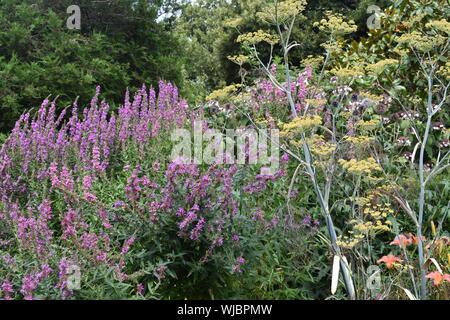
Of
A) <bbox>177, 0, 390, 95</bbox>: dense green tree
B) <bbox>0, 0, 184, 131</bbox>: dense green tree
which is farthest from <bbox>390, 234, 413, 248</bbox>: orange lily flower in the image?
<bbox>177, 0, 390, 95</bbox>: dense green tree

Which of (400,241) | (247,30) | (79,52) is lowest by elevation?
(400,241)

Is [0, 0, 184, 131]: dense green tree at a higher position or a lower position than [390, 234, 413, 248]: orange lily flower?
higher

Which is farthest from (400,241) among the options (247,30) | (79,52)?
(247,30)

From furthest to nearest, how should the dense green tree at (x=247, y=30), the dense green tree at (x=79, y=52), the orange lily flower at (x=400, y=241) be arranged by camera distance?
the dense green tree at (x=247, y=30), the dense green tree at (x=79, y=52), the orange lily flower at (x=400, y=241)

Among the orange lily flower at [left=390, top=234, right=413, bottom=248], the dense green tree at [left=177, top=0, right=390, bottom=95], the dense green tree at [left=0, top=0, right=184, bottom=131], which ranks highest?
the dense green tree at [left=177, top=0, right=390, bottom=95]

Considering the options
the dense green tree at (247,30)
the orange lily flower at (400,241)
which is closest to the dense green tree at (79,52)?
the dense green tree at (247,30)

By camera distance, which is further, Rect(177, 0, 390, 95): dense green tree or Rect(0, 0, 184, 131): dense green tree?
Rect(177, 0, 390, 95): dense green tree

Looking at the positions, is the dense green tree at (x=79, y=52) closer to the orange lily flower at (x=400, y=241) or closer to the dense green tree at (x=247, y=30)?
the dense green tree at (x=247, y=30)

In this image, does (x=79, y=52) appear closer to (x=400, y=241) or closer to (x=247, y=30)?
(x=247, y=30)

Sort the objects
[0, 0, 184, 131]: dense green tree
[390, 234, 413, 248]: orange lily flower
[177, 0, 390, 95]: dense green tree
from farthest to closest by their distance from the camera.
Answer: [177, 0, 390, 95]: dense green tree → [0, 0, 184, 131]: dense green tree → [390, 234, 413, 248]: orange lily flower

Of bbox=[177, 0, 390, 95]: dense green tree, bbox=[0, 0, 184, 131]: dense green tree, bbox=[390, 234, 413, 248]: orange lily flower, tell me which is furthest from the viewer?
bbox=[177, 0, 390, 95]: dense green tree

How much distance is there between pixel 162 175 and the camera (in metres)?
3.65

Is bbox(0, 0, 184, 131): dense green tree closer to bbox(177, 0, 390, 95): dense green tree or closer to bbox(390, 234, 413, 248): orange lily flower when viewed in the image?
bbox(177, 0, 390, 95): dense green tree
